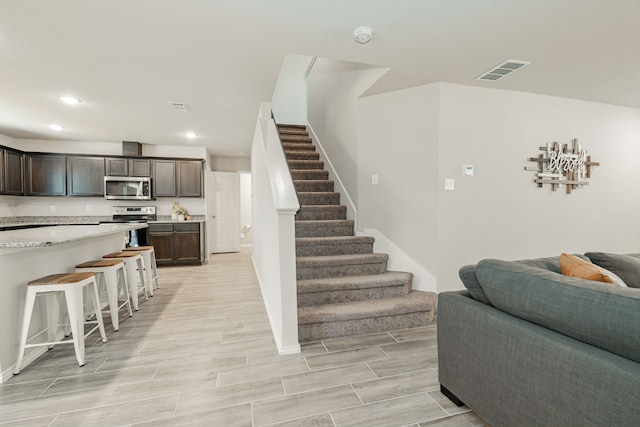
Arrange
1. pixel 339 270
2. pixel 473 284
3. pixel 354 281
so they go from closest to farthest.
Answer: pixel 473 284 < pixel 354 281 < pixel 339 270

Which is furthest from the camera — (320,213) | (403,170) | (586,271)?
(320,213)

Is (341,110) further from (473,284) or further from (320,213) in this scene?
(473,284)

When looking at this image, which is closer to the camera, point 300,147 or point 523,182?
point 523,182

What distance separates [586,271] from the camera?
1396 millimetres

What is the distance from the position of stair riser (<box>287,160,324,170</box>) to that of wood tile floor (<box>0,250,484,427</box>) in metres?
2.75

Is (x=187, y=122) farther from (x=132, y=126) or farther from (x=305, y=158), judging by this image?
(x=305, y=158)

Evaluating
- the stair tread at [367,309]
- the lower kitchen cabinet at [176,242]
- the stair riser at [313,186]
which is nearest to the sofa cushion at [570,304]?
the stair tread at [367,309]

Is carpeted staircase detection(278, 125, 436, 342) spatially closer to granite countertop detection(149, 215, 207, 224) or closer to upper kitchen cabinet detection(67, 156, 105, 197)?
granite countertop detection(149, 215, 207, 224)

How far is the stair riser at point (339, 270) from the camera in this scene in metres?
3.00

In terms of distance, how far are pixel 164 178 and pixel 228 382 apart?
4.97 metres

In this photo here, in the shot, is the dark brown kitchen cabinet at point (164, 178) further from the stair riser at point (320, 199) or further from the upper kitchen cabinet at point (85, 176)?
the stair riser at point (320, 199)

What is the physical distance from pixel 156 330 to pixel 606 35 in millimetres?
4504

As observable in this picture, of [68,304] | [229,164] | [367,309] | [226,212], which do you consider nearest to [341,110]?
[367,309]

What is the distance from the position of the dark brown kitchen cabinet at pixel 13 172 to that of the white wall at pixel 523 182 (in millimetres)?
6542
